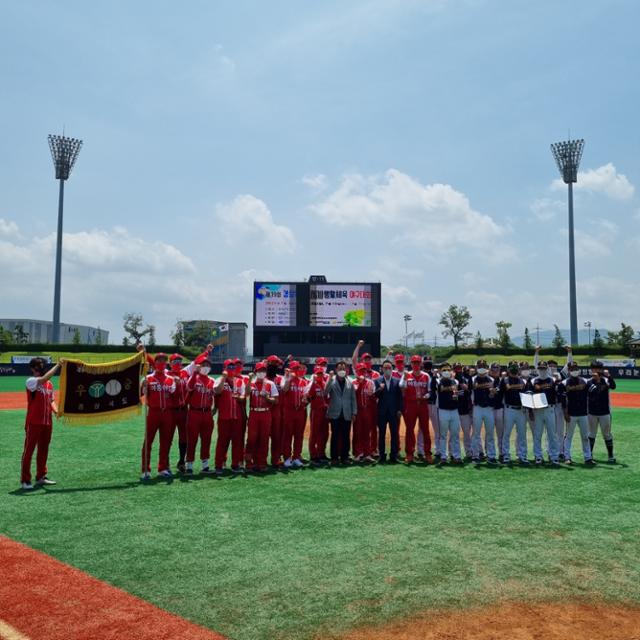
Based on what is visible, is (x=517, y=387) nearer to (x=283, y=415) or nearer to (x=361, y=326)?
(x=283, y=415)

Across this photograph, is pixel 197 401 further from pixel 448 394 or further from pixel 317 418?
pixel 448 394

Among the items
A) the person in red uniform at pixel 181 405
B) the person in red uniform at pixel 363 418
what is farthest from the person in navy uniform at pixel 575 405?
the person in red uniform at pixel 181 405

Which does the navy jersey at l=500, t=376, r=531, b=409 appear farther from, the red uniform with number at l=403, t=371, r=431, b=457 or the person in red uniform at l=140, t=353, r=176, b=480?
the person in red uniform at l=140, t=353, r=176, b=480

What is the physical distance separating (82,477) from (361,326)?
3669 centimetres

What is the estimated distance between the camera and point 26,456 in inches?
332

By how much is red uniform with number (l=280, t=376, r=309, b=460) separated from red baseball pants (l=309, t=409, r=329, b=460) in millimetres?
317

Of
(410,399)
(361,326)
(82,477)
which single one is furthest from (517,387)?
(361,326)

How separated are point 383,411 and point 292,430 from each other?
1877 mm

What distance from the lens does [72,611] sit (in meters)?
4.45

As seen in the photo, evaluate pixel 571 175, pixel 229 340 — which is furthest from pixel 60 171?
pixel 571 175

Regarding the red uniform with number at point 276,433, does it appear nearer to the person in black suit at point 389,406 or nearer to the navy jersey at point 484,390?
the person in black suit at point 389,406

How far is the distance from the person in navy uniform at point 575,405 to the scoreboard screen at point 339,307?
34.3 meters

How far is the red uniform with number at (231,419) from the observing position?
379 inches

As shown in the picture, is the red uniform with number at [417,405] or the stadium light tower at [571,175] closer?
the red uniform with number at [417,405]
